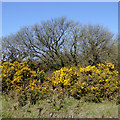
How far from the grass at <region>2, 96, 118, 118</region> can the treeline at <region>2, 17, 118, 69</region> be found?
303 centimetres

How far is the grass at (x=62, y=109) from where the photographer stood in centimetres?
454

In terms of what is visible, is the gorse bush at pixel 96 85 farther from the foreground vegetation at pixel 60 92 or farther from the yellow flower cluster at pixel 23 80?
the yellow flower cluster at pixel 23 80

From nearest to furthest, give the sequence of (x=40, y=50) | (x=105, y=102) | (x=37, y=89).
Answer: (x=105, y=102) < (x=37, y=89) < (x=40, y=50)

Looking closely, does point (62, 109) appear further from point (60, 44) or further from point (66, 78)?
point (60, 44)

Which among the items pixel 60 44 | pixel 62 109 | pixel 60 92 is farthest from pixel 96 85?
pixel 60 44

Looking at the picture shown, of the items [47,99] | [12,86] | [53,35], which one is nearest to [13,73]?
[12,86]

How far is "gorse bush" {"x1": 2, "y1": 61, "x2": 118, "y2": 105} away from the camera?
543 cm

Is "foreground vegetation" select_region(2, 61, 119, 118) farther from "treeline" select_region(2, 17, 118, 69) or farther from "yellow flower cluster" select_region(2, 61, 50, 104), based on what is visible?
"treeline" select_region(2, 17, 118, 69)

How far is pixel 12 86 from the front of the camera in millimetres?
6043

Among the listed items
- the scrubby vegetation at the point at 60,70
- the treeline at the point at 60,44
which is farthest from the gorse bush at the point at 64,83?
the treeline at the point at 60,44

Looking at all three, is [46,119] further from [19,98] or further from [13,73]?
[13,73]

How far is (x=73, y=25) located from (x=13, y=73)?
5.21 m

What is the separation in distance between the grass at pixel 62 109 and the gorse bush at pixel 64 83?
0.96 ft

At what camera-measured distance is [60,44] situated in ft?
30.8
